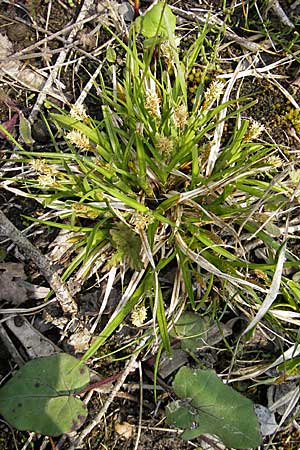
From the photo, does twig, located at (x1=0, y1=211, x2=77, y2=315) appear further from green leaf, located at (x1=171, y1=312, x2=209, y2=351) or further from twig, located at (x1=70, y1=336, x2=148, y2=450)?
green leaf, located at (x1=171, y1=312, x2=209, y2=351)

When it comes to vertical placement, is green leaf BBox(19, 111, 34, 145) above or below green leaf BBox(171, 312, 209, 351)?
above

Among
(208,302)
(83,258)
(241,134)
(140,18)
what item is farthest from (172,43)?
(208,302)

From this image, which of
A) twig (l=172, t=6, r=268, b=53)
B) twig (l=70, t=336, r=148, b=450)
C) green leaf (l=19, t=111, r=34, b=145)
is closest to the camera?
twig (l=70, t=336, r=148, b=450)

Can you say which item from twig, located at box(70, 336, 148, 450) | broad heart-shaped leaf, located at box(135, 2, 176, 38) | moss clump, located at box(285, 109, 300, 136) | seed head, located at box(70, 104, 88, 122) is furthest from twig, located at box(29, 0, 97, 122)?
twig, located at box(70, 336, 148, 450)

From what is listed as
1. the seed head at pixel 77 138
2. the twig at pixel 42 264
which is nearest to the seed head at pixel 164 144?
the seed head at pixel 77 138

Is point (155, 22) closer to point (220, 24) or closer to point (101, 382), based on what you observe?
point (220, 24)
